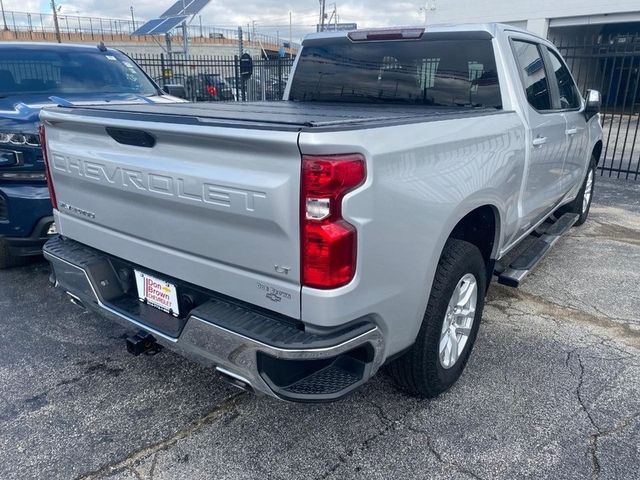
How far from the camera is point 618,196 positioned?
832 cm

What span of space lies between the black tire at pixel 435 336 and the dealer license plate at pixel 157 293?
1155mm

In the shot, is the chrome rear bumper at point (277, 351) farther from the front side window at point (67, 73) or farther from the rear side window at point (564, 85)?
the front side window at point (67, 73)

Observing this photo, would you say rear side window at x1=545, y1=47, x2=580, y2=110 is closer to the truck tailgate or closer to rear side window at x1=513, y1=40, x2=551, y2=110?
Result: rear side window at x1=513, y1=40, x2=551, y2=110

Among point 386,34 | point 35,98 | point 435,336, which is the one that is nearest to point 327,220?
point 435,336

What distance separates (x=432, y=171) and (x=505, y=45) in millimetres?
1729

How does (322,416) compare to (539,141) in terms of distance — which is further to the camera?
(539,141)

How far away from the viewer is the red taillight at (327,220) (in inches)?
75.9

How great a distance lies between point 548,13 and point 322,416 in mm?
Answer: 20997

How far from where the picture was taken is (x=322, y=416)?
2852mm

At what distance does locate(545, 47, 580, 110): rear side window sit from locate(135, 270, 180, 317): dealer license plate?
11.8 ft

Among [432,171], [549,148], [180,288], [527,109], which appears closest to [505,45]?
[527,109]

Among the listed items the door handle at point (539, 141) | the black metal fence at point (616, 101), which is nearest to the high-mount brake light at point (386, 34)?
the door handle at point (539, 141)

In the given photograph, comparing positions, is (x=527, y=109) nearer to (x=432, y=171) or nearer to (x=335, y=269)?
(x=432, y=171)

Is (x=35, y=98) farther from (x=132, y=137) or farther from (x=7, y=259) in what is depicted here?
(x=132, y=137)
